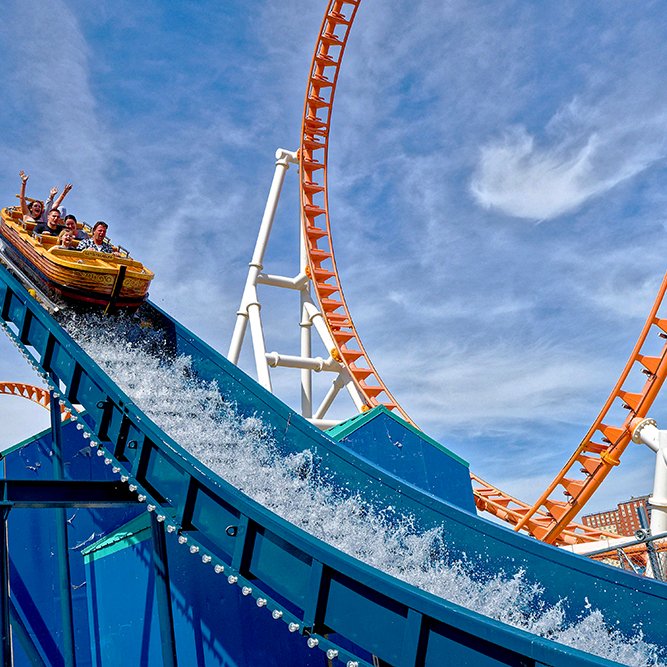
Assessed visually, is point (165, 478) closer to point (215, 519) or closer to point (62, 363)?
point (215, 519)

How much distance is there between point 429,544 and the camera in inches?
152

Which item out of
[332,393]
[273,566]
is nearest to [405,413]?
[332,393]

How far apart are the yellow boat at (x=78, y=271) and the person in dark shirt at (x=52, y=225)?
31 cm

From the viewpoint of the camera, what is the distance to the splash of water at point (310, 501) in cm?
341

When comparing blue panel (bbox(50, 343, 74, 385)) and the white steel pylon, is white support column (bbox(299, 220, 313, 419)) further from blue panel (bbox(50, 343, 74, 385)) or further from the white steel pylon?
blue panel (bbox(50, 343, 74, 385))

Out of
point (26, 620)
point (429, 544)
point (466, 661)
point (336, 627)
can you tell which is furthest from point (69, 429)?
point (466, 661)

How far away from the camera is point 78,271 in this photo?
4699 mm

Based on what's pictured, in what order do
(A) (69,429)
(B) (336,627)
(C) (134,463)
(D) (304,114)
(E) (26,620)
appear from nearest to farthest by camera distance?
(B) (336,627) < (C) (134,463) < (E) (26,620) < (A) (69,429) < (D) (304,114)

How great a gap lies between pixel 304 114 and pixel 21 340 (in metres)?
7.90

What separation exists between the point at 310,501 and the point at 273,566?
1.05m

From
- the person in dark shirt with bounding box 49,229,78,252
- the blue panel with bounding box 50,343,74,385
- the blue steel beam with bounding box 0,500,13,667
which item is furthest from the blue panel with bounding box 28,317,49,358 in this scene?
the blue steel beam with bounding box 0,500,13,667

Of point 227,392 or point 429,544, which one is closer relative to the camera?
point 429,544

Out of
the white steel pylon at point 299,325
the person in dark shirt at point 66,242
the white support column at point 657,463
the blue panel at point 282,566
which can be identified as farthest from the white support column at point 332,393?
the blue panel at point 282,566

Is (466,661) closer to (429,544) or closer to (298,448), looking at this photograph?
(429,544)
